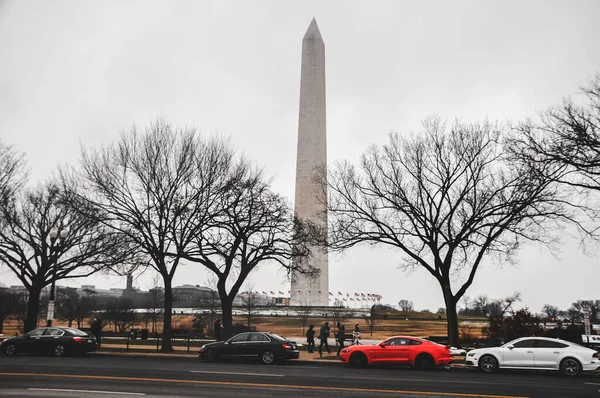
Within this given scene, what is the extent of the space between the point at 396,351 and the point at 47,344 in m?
14.7

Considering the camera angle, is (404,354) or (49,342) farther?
(49,342)

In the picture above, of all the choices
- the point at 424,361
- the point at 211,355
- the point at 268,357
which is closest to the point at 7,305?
the point at 211,355

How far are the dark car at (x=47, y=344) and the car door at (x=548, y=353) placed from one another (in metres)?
18.1

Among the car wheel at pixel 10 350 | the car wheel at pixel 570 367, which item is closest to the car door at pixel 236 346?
the car wheel at pixel 10 350

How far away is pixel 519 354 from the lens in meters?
17.0

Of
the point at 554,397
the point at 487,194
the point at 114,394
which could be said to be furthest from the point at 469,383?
the point at 487,194

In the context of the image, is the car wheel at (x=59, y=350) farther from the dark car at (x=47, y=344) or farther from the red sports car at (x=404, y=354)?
the red sports car at (x=404, y=354)

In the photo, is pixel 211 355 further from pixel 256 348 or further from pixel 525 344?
pixel 525 344

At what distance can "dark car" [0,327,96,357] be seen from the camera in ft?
73.1

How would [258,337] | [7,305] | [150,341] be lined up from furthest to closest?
1. [7,305]
2. [150,341]
3. [258,337]

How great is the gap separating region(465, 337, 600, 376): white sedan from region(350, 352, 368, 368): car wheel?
3.72 m

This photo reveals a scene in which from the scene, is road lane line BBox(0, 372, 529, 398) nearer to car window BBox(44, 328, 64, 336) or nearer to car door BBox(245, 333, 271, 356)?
car door BBox(245, 333, 271, 356)

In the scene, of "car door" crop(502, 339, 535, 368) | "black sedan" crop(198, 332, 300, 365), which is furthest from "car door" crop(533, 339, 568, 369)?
"black sedan" crop(198, 332, 300, 365)

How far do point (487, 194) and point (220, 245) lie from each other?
1417 centimetres
